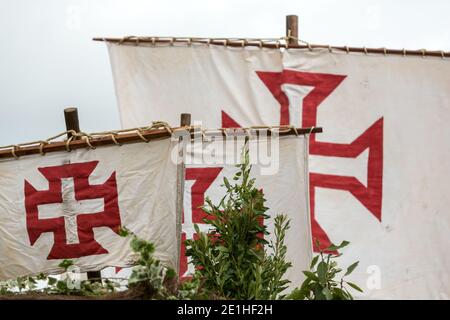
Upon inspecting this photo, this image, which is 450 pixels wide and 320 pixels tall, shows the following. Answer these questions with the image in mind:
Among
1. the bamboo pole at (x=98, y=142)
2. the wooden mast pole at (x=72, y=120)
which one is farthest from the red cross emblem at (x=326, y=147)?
the bamboo pole at (x=98, y=142)

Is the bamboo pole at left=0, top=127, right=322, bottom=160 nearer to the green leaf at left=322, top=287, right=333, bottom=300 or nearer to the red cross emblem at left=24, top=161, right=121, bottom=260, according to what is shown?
the red cross emblem at left=24, top=161, right=121, bottom=260

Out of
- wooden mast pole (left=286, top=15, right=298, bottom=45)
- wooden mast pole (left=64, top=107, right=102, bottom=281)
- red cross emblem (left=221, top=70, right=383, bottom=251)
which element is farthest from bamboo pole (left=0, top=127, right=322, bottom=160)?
wooden mast pole (left=286, top=15, right=298, bottom=45)

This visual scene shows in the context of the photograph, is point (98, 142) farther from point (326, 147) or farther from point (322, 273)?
point (326, 147)

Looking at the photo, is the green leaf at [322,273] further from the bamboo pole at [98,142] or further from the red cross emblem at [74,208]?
the red cross emblem at [74,208]

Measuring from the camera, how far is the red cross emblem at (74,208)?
770cm

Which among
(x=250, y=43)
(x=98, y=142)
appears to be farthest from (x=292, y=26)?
(x=98, y=142)

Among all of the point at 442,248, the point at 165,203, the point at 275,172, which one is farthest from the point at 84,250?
the point at 442,248

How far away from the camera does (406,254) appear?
12.1 m

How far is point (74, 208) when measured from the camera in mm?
7711

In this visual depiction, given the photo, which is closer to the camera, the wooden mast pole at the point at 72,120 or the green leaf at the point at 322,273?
the green leaf at the point at 322,273

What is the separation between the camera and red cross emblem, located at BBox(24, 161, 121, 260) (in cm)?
770

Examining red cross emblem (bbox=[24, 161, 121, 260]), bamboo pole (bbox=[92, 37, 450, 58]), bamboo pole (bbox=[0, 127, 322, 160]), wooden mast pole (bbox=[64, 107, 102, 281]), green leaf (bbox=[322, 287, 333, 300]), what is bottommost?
green leaf (bbox=[322, 287, 333, 300])
